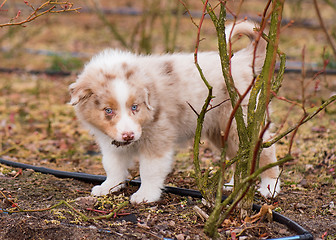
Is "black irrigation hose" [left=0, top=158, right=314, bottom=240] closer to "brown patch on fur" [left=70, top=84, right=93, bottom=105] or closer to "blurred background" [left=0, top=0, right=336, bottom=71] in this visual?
"brown patch on fur" [left=70, top=84, right=93, bottom=105]

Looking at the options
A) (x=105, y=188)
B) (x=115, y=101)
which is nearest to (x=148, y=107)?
(x=115, y=101)

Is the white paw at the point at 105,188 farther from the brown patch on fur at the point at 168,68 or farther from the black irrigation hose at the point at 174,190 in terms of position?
the brown patch on fur at the point at 168,68

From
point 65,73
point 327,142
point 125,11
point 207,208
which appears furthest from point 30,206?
point 125,11

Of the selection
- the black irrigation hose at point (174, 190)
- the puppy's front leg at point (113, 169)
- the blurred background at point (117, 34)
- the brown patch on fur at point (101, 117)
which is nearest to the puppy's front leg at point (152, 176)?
the black irrigation hose at point (174, 190)

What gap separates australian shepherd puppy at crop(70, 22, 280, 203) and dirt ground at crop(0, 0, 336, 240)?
0.69 feet

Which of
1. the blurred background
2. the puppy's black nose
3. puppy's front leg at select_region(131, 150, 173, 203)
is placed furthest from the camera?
the blurred background

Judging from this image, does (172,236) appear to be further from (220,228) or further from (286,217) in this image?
(286,217)

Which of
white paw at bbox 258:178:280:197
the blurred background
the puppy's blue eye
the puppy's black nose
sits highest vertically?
the blurred background

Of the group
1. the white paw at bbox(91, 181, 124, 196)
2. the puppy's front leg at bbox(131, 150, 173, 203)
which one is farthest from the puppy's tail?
the white paw at bbox(91, 181, 124, 196)

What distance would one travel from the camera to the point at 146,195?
3547mm

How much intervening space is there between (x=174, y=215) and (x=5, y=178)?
4.79 feet

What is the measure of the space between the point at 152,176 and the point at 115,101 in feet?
2.08

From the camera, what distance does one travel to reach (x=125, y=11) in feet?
37.4

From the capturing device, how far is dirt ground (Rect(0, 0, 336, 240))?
308 cm
